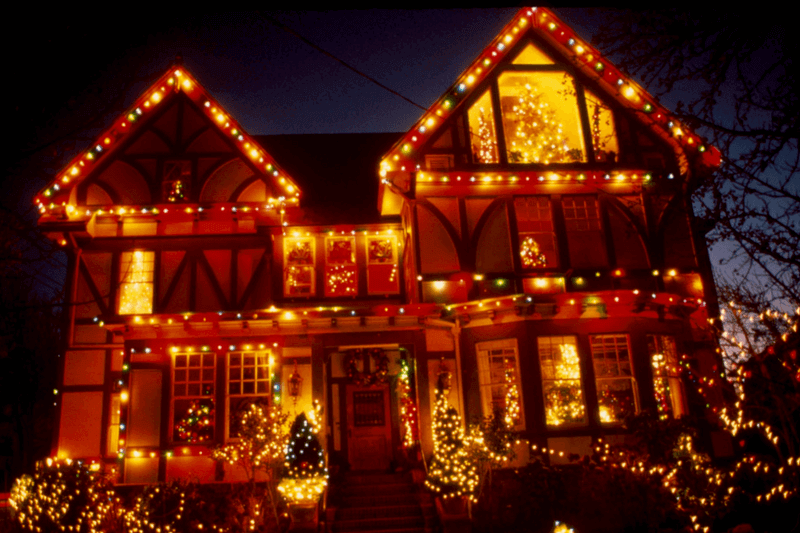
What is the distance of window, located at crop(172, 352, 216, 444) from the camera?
560 inches

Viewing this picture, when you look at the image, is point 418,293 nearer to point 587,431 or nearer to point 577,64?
point 587,431

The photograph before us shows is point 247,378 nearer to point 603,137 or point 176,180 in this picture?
point 176,180

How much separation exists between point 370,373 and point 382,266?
2966mm

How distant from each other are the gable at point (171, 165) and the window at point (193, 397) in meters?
4.04

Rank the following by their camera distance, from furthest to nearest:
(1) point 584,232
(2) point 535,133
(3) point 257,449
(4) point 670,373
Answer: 1. (2) point 535,133
2. (1) point 584,232
3. (4) point 670,373
4. (3) point 257,449

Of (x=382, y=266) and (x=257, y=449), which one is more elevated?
(x=382, y=266)

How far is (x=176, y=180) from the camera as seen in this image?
16.3 metres

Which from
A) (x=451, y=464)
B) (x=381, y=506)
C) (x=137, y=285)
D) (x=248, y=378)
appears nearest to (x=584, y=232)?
(x=451, y=464)

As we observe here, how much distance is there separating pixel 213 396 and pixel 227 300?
8.71 feet

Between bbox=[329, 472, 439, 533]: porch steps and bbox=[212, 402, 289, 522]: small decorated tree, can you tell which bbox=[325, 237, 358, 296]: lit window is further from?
bbox=[329, 472, 439, 533]: porch steps

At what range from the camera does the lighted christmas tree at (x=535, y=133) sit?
15562 millimetres

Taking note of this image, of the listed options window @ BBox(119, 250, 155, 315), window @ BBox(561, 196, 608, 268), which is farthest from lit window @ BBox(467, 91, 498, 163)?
window @ BBox(119, 250, 155, 315)

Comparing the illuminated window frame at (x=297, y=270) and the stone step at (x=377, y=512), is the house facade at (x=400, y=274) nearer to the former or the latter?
the illuminated window frame at (x=297, y=270)

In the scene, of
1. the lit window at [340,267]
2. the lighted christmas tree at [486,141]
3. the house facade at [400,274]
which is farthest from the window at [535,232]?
the lit window at [340,267]
